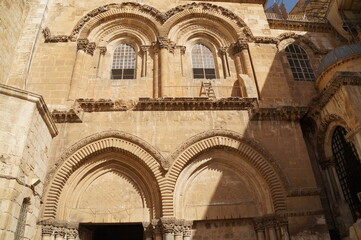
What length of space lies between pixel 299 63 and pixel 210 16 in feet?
15.8

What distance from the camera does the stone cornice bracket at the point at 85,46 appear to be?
478 inches

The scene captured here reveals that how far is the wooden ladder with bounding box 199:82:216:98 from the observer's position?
1136 cm

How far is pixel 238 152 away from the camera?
10.1 metres

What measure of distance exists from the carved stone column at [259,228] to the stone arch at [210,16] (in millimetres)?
7931

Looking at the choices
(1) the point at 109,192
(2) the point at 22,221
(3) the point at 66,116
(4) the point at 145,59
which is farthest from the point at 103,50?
(2) the point at 22,221

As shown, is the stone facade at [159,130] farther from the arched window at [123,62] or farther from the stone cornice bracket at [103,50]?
the arched window at [123,62]

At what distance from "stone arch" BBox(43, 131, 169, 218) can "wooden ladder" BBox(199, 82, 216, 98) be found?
3248mm

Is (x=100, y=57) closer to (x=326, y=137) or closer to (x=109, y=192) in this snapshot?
(x=109, y=192)

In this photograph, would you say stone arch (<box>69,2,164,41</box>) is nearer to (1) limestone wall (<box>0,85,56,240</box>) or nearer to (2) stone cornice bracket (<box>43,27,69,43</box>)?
(2) stone cornice bracket (<box>43,27,69,43</box>)

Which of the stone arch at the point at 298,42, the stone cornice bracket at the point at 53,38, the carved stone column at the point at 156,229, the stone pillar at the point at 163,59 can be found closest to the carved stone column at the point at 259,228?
the carved stone column at the point at 156,229

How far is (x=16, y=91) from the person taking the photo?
24.3 ft


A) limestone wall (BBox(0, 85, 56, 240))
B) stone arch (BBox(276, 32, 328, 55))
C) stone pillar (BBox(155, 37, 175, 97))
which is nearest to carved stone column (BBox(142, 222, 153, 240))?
limestone wall (BBox(0, 85, 56, 240))

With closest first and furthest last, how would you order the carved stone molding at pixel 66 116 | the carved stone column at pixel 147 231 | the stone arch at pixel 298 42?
the carved stone column at pixel 147 231 < the carved stone molding at pixel 66 116 < the stone arch at pixel 298 42

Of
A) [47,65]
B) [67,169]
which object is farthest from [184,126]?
[47,65]
